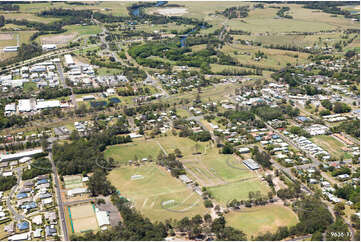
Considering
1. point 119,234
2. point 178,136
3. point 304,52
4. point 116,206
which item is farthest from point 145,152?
point 304,52

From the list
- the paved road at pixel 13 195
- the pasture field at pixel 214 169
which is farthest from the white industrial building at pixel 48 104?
the pasture field at pixel 214 169

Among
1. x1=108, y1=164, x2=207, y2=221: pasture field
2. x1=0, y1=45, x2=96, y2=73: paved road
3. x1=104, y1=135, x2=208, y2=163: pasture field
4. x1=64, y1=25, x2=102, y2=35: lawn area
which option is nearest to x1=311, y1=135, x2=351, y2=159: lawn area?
x1=104, y1=135, x2=208, y2=163: pasture field

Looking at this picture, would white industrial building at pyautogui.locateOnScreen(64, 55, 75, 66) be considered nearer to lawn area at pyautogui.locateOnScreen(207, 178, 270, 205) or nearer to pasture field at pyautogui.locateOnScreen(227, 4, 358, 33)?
lawn area at pyautogui.locateOnScreen(207, 178, 270, 205)

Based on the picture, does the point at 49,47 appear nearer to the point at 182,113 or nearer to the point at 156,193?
the point at 182,113

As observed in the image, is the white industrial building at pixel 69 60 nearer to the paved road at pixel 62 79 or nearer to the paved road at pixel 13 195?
the paved road at pixel 62 79

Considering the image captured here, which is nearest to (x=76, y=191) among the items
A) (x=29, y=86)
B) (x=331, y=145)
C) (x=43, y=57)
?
(x=331, y=145)

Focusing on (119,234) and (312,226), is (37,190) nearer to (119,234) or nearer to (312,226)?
(119,234)
